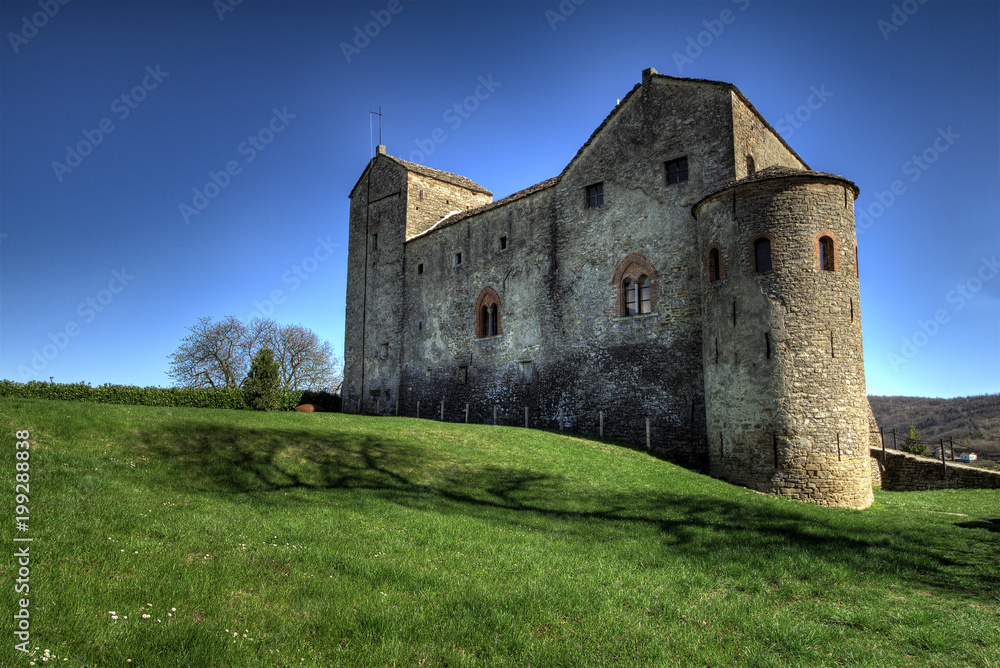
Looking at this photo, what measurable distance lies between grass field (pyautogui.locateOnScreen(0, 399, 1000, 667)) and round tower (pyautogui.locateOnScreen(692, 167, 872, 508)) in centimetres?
223

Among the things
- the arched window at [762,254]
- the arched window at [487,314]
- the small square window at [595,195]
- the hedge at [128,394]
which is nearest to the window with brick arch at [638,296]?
the small square window at [595,195]

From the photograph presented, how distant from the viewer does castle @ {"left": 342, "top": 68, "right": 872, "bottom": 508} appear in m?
15.3

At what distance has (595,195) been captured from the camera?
74.1 ft

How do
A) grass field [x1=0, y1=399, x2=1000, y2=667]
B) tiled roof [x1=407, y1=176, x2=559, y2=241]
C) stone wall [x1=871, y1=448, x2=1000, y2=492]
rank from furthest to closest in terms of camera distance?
tiled roof [x1=407, y1=176, x2=559, y2=241]
stone wall [x1=871, y1=448, x2=1000, y2=492]
grass field [x1=0, y1=399, x2=1000, y2=667]

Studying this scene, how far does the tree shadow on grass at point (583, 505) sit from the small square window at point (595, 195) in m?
12.6

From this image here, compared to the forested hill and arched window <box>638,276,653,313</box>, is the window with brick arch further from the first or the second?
the forested hill

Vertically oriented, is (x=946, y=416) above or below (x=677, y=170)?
below

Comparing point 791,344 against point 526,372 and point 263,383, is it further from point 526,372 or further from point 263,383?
point 263,383

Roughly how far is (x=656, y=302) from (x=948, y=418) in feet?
212

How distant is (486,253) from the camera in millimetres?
26812

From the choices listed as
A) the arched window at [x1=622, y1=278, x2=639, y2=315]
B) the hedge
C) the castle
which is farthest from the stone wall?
the hedge

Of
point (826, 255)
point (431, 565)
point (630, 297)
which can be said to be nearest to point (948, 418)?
point (630, 297)

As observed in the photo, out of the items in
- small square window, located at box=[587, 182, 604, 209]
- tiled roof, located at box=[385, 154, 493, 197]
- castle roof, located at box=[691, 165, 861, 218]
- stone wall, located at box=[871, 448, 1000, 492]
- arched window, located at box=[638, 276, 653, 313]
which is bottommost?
stone wall, located at box=[871, 448, 1000, 492]

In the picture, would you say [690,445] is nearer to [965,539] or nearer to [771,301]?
[771,301]
